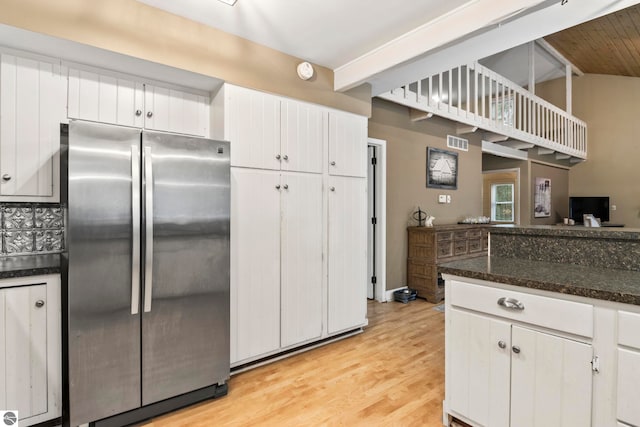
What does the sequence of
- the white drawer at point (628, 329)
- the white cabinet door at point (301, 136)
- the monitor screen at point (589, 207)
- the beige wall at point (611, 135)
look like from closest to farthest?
the white drawer at point (628, 329) < the white cabinet door at point (301, 136) < the beige wall at point (611, 135) < the monitor screen at point (589, 207)

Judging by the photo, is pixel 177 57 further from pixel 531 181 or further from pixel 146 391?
pixel 531 181

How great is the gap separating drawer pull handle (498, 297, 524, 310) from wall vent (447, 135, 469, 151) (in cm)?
421

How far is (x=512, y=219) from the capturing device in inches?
315

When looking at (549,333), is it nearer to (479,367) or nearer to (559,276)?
(559,276)

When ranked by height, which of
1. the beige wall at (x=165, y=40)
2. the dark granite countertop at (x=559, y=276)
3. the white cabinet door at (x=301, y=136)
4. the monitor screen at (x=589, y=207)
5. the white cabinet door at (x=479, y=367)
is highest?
the beige wall at (x=165, y=40)

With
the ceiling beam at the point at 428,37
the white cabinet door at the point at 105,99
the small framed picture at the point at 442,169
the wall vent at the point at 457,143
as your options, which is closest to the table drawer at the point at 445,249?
the small framed picture at the point at 442,169

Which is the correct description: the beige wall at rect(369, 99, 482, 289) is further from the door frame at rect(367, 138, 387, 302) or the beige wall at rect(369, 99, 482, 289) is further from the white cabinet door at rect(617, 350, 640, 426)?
the white cabinet door at rect(617, 350, 640, 426)

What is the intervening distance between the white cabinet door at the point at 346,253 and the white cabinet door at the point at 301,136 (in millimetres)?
292

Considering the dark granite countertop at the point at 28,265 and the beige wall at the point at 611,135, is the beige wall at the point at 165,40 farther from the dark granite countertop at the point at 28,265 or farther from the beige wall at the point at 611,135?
the beige wall at the point at 611,135

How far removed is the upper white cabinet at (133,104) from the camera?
221 cm

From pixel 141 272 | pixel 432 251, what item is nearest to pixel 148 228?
pixel 141 272

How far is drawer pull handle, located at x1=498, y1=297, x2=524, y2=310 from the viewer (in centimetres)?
159

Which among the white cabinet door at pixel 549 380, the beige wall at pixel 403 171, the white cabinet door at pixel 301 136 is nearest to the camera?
the white cabinet door at pixel 549 380

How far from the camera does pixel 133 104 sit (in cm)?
238
